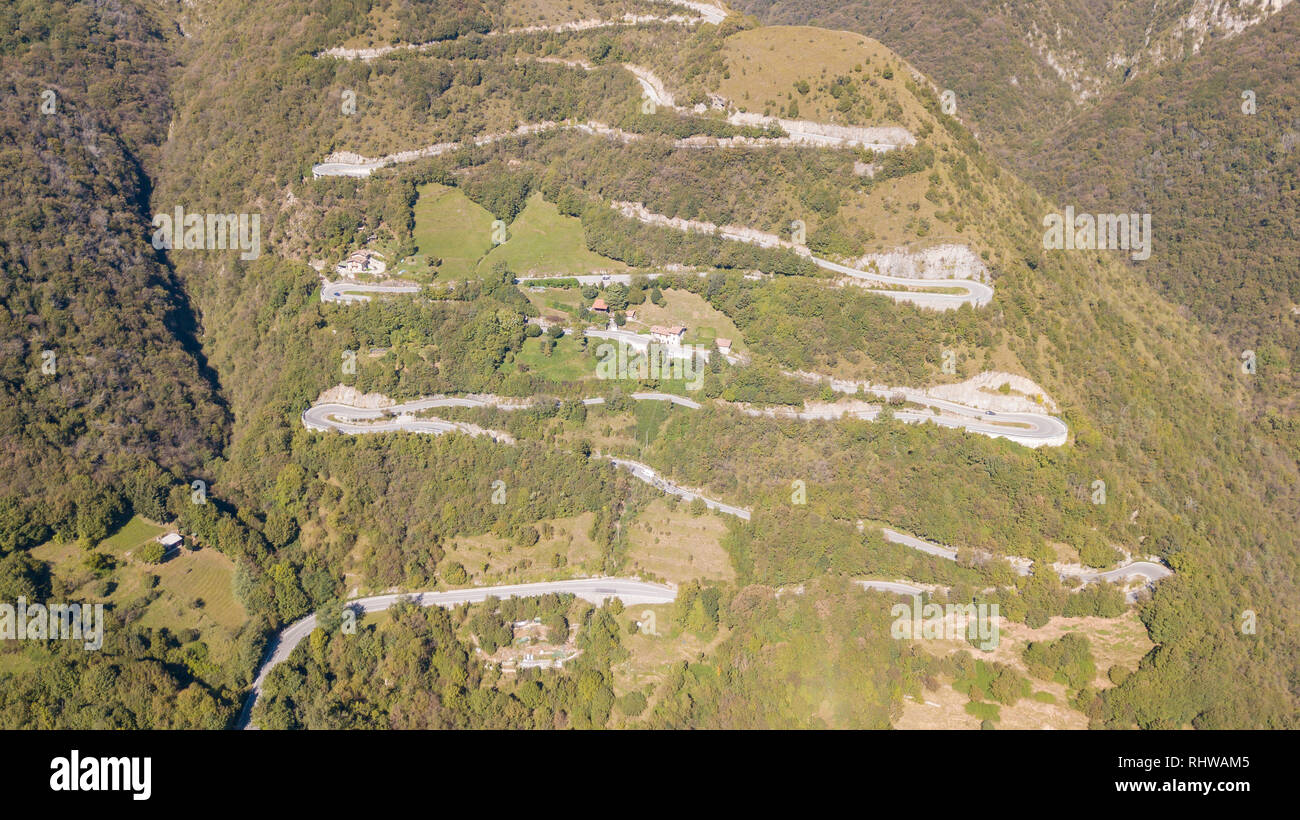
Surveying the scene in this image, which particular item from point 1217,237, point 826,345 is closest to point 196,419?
point 826,345

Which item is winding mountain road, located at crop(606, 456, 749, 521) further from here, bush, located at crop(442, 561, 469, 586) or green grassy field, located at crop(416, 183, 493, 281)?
green grassy field, located at crop(416, 183, 493, 281)

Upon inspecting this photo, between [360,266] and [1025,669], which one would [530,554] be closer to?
[360,266]

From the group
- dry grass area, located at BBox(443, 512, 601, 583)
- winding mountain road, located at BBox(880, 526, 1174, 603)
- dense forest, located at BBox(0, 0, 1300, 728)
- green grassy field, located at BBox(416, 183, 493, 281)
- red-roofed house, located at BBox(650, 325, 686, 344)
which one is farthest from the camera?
green grassy field, located at BBox(416, 183, 493, 281)

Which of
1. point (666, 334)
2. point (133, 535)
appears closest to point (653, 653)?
point (666, 334)

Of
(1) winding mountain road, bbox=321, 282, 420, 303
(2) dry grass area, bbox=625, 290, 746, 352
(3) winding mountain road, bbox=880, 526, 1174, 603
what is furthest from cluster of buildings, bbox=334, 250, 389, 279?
(3) winding mountain road, bbox=880, 526, 1174, 603

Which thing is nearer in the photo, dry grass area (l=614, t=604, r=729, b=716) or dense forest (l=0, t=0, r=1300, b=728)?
dense forest (l=0, t=0, r=1300, b=728)

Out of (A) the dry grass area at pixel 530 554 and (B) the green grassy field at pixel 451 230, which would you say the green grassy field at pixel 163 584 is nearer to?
(A) the dry grass area at pixel 530 554
